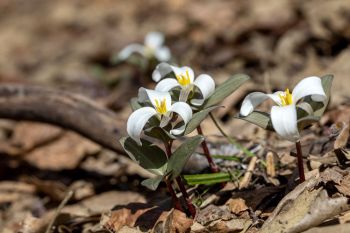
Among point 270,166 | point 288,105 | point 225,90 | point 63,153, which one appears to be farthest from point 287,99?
point 63,153

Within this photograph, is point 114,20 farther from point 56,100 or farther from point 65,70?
point 56,100

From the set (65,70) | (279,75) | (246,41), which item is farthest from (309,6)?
(65,70)

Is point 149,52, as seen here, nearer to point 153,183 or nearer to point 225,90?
point 225,90

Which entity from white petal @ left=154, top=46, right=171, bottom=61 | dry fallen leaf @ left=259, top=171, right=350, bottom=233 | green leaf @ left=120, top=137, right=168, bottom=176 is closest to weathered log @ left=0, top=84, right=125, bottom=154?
green leaf @ left=120, top=137, right=168, bottom=176

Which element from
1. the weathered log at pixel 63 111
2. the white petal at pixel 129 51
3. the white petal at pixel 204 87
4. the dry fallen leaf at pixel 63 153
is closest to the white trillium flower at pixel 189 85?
the white petal at pixel 204 87

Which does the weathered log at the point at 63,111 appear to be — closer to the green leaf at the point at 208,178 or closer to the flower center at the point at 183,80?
the green leaf at the point at 208,178
